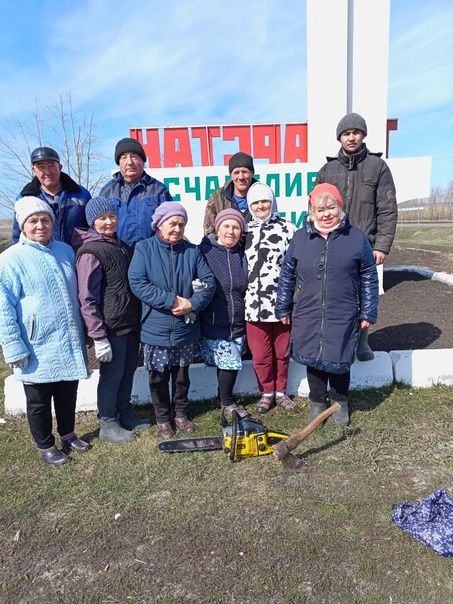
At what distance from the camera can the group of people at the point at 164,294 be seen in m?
3.08

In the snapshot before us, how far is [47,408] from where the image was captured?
127 inches

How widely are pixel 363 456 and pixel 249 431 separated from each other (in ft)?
2.66

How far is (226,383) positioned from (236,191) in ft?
5.48

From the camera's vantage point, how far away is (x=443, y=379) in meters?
4.32

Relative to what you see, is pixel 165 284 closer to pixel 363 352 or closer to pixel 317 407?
pixel 317 407

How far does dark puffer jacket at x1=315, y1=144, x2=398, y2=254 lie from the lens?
13.2ft

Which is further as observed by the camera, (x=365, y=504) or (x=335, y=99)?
(x=335, y=99)

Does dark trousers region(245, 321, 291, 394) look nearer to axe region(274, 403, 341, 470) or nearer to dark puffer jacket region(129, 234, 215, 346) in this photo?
dark puffer jacket region(129, 234, 215, 346)

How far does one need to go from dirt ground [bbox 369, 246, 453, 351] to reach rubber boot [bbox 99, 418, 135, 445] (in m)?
2.91

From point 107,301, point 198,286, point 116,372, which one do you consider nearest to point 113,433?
point 116,372

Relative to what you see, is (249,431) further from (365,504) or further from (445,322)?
(445,322)

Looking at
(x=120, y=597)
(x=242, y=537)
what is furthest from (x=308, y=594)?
(x=120, y=597)

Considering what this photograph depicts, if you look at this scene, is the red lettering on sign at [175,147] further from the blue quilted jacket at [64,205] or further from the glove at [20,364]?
the glove at [20,364]

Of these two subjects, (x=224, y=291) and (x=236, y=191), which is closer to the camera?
(x=224, y=291)
